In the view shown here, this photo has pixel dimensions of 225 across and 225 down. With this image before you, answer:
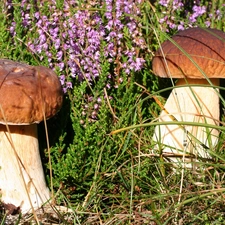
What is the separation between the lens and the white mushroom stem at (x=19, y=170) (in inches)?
108

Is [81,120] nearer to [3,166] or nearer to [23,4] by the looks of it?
[3,166]

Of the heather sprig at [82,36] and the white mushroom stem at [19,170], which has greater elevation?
the heather sprig at [82,36]

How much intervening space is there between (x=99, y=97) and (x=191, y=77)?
0.64 meters

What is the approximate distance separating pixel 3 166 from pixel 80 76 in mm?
800

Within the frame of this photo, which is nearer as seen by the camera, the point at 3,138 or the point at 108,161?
the point at 3,138

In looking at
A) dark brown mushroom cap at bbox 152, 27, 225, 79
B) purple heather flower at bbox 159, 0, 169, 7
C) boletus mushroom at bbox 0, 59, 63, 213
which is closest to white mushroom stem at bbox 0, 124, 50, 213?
boletus mushroom at bbox 0, 59, 63, 213

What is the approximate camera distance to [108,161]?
300 centimetres

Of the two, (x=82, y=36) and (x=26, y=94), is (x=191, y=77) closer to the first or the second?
(x=82, y=36)

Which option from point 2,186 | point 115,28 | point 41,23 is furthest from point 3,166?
point 115,28

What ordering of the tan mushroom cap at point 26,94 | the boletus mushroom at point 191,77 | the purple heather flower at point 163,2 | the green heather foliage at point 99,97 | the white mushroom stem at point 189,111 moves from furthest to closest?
the purple heather flower at point 163,2 → the white mushroom stem at point 189,111 → the boletus mushroom at point 191,77 → the green heather foliage at point 99,97 → the tan mushroom cap at point 26,94

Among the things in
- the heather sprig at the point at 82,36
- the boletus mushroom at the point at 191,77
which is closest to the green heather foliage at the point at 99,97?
the heather sprig at the point at 82,36

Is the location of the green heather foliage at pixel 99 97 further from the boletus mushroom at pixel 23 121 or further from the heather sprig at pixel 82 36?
the boletus mushroom at pixel 23 121

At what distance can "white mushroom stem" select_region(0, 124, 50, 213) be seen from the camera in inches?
108

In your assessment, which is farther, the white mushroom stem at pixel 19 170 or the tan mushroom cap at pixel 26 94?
the white mushroom stem at pixel 19 170
